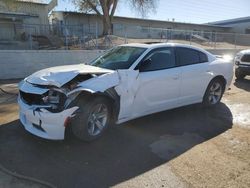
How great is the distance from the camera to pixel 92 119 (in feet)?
13.9

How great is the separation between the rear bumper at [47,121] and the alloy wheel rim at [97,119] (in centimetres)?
38

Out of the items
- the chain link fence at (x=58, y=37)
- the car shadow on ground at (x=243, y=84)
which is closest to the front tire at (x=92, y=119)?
the car shadow on ground at (x=243, y=84)

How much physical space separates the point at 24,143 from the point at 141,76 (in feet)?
7.39

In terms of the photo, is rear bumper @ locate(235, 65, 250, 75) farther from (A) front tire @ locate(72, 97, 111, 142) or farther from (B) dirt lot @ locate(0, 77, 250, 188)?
(A) front tire @ locate(72, 97, 111, 142)

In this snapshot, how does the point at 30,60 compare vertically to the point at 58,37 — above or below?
below

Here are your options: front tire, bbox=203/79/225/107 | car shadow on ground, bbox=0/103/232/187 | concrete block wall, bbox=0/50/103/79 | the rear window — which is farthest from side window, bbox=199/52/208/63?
concrete block wall, bbox=0/50/103/79

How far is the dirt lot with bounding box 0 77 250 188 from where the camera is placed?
336cm

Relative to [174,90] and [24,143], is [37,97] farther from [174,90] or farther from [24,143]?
[174,90]

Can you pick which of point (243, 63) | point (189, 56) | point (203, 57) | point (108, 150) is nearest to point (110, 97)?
point (108, 150)

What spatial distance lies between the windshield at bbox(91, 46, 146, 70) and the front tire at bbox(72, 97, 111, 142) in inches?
35.4

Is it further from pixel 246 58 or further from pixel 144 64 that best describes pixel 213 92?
pixel 246 58

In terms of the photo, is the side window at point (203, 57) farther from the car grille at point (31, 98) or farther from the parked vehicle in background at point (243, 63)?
the parked vehicle in background at point (243, 63)

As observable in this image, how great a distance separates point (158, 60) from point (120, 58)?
29.2 inches

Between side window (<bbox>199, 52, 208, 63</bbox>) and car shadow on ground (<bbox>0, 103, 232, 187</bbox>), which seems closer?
car shadow on ground (<bbox>0, 103, 232, 187</bbox>)
